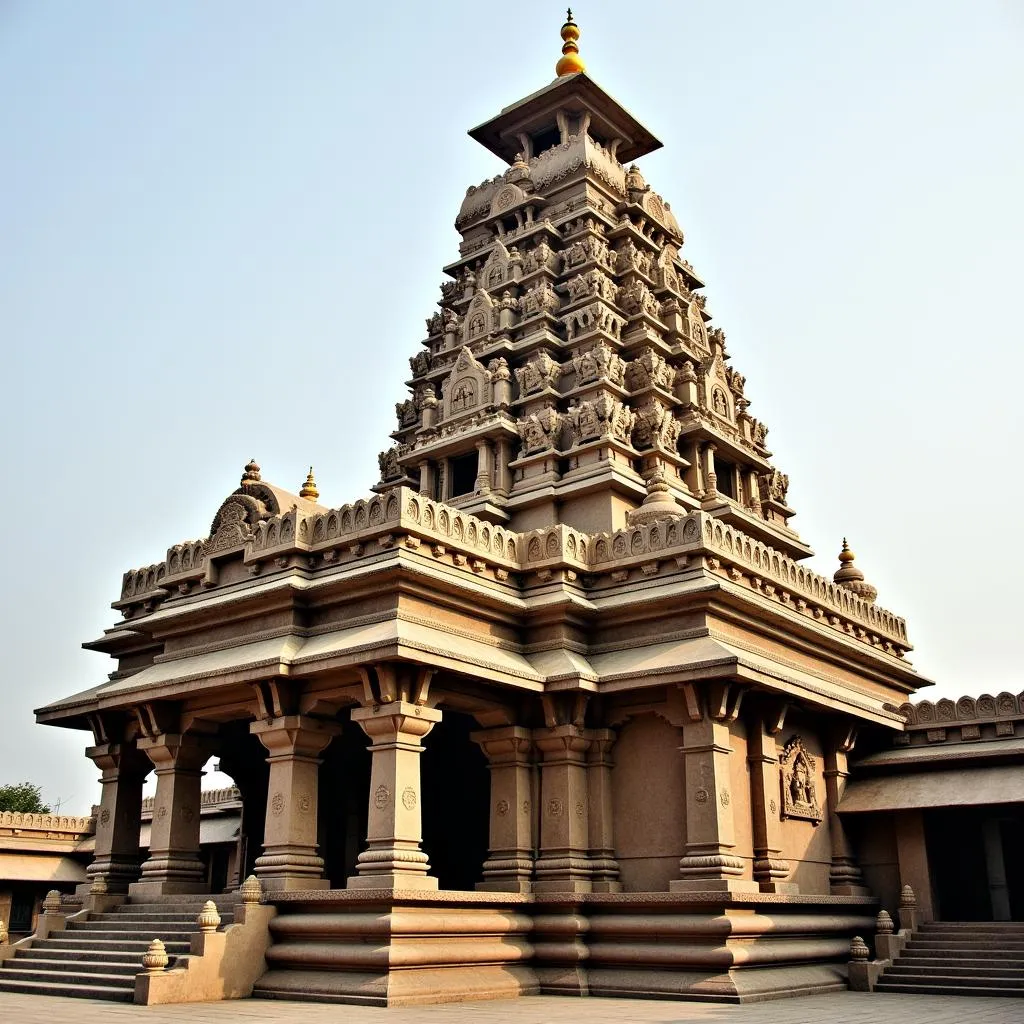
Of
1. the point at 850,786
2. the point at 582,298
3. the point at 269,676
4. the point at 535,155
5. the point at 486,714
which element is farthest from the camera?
the point at 535,155

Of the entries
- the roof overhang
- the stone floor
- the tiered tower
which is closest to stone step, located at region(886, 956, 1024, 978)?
the stone floor

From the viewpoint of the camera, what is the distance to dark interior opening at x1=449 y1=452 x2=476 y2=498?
2398 cm

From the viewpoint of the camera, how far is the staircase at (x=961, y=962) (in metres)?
15.9

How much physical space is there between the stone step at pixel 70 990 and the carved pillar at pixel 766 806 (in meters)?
8.96

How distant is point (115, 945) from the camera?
15922 mm

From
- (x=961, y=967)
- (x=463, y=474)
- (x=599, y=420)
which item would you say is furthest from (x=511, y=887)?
(x=463, y=474)

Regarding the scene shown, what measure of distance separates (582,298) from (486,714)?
10996 mm

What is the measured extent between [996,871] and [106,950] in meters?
14.1

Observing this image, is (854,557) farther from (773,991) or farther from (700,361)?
(773,991)

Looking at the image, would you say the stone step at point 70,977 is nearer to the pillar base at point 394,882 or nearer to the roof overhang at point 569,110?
the pillar base at point 394,882

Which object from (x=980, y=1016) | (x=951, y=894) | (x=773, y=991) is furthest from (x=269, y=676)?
(x=951, y=894)

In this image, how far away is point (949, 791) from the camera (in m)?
18.4

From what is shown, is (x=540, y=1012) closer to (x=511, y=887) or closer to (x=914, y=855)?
→ (x=511, y=887)

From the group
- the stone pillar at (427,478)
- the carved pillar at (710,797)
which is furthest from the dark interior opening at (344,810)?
the carved pillar at (710,797)
